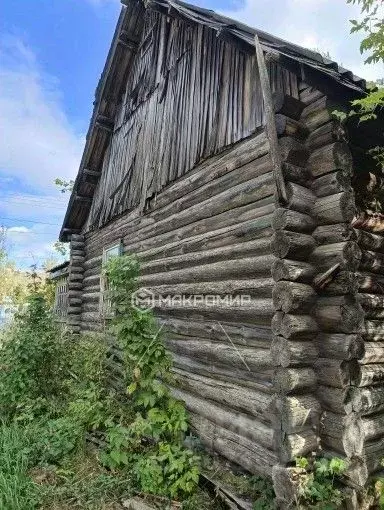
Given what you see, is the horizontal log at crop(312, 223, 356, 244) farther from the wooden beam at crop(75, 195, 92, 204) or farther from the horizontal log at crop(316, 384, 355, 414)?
the wooden beam at crop(75, 195, 92, 204)

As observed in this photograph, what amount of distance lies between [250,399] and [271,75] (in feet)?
12.5

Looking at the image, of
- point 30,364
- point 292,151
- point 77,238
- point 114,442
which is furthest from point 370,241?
point 77,238

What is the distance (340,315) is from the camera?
3611 millimetres

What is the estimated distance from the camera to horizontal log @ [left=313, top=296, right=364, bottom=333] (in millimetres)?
3594

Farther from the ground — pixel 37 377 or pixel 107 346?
pixel 107 346

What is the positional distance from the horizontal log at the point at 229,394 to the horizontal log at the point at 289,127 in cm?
287

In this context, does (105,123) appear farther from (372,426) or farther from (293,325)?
(372,426)

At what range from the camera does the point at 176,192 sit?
6395mm

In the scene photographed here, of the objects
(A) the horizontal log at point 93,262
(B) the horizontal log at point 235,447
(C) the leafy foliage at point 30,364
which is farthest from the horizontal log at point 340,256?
(A) the horizontal log at point 93,262

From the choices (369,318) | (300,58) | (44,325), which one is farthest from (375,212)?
(44,325)

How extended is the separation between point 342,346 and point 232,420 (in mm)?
1733

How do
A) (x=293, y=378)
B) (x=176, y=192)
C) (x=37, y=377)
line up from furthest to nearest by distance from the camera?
(x=37, y=377)
(x=176, y=192)
(x=293, y=378)

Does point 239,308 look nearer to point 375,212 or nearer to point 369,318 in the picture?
point 369,318

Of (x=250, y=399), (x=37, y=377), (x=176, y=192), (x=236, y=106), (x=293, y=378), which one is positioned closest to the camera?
(x=293, y=378)
